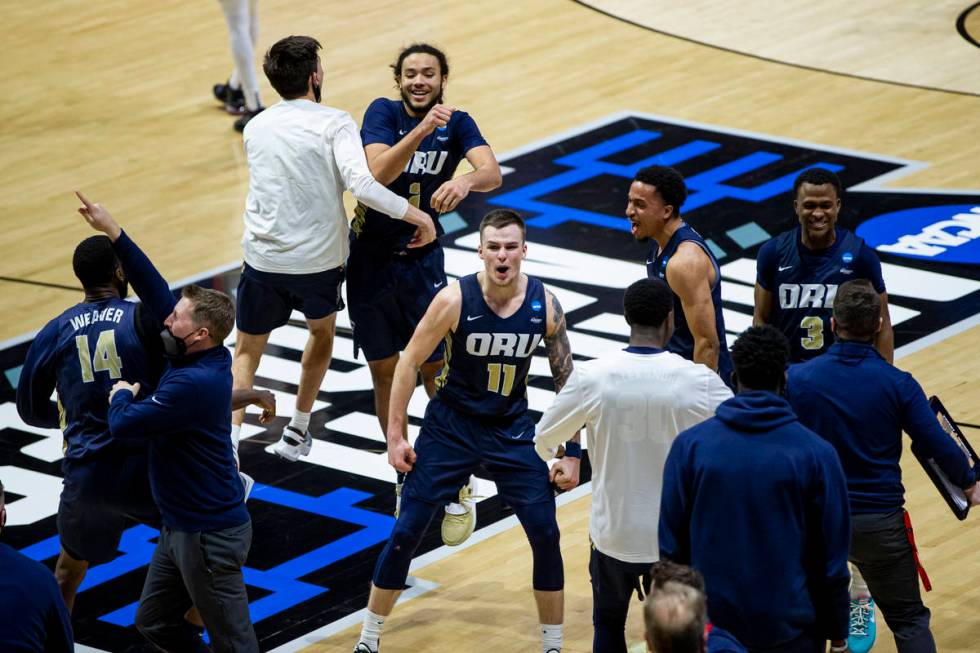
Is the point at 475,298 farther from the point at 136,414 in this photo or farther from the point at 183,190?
the point at 183,190

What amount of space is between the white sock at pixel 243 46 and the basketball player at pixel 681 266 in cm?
740

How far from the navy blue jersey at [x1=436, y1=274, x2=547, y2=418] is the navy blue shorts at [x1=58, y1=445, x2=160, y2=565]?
1.29 metres

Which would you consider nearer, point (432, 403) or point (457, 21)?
point (432, 403)

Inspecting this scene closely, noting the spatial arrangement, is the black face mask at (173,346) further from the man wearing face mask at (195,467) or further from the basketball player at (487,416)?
the basketball player at (487,416)

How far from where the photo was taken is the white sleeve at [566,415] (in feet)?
19.9

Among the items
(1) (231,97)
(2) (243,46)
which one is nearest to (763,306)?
(2) (243,46)

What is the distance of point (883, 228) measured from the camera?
1217cm

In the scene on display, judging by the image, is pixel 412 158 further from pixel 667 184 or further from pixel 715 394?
pixel 715 394

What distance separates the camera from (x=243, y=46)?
14.0m

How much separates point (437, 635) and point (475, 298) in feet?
5.09

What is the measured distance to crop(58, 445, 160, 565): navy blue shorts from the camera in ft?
22.2

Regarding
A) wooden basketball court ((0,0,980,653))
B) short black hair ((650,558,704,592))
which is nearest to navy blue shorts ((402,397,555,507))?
short black hair ((650,558,704,592))

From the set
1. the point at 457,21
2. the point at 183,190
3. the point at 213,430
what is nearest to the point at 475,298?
the point at 213,430

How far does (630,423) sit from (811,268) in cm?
183
